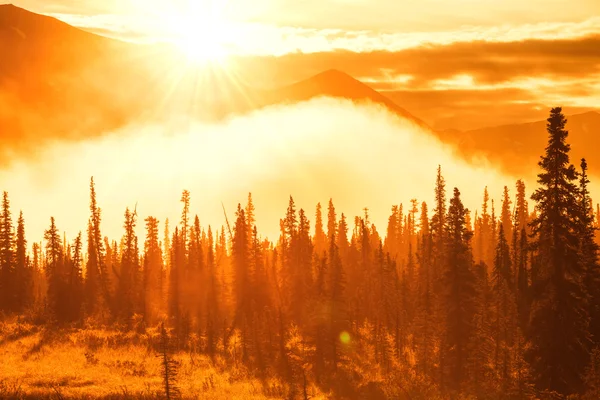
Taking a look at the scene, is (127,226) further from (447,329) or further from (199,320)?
(447,329)

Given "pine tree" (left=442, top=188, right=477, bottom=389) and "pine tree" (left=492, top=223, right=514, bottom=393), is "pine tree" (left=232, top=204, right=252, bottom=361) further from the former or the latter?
"pine tree" (left=442, top=188, right=477, bottom=389)

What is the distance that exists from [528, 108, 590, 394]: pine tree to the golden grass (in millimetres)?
23453

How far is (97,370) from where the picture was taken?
53.5 metres

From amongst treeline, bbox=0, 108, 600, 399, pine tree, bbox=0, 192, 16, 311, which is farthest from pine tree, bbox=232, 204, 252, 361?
pine tree, bbox=0, 192, 16, 311

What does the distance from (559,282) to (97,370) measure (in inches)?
1467

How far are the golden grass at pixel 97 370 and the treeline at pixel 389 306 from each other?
4.73m

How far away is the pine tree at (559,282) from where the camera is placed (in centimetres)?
3291

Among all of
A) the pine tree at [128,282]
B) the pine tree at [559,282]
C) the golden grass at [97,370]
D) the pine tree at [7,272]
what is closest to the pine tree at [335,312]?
the golden grass at [97,370]

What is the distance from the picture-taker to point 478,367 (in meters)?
53.9

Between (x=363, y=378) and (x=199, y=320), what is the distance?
2848 centimetres

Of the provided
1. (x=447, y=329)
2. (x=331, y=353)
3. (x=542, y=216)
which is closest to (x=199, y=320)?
(x=331, y=353)

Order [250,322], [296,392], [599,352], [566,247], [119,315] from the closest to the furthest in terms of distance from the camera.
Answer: [599,352]
[566,247]
[296,392]
[250,322]
[119,315]

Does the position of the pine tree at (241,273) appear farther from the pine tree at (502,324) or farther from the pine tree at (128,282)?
the pine tree at (502,324)

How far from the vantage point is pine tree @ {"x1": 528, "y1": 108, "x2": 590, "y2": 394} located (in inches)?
1296
